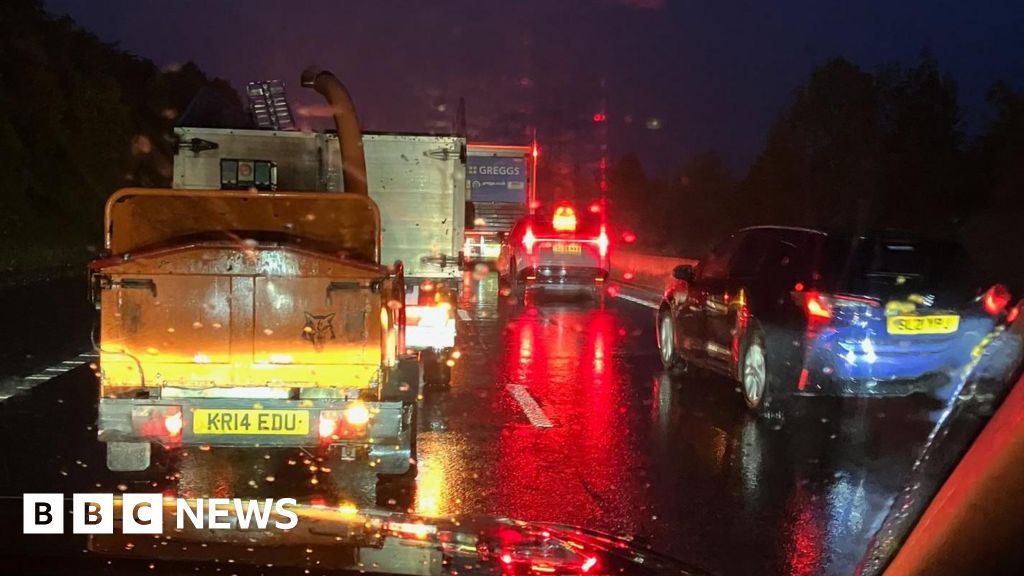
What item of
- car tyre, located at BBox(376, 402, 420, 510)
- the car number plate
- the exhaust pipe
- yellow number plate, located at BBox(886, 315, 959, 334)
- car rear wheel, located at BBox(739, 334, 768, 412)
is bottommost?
car tyre, located at BBox(376, 402, 420, 510)

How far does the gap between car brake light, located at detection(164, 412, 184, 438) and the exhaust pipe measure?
3656 millimetres

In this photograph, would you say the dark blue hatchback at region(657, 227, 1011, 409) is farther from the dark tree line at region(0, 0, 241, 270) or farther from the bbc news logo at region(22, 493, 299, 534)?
the dark tree line at region(0, 0, 241, 270)

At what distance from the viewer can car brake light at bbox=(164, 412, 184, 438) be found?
5.90m

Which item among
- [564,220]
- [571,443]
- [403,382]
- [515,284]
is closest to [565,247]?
[564,220]

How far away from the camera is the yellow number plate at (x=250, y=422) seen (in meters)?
5.94

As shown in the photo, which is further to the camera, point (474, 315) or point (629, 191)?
point (629, 191)

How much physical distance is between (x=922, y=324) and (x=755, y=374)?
58.8 inches

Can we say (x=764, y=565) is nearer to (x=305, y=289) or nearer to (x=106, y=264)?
(x=305, y=289)

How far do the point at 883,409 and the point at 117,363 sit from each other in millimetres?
6966

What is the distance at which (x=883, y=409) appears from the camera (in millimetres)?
9750

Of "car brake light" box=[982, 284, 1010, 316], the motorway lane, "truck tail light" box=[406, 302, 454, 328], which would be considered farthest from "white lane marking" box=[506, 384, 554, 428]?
"car brake light" box=[982, 284, 1010, 316]

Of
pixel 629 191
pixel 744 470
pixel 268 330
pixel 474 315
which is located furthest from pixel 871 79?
pixel 629 191

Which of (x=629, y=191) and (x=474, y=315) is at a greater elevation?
(x=629, y=191)

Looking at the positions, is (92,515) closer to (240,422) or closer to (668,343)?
(240,422)
